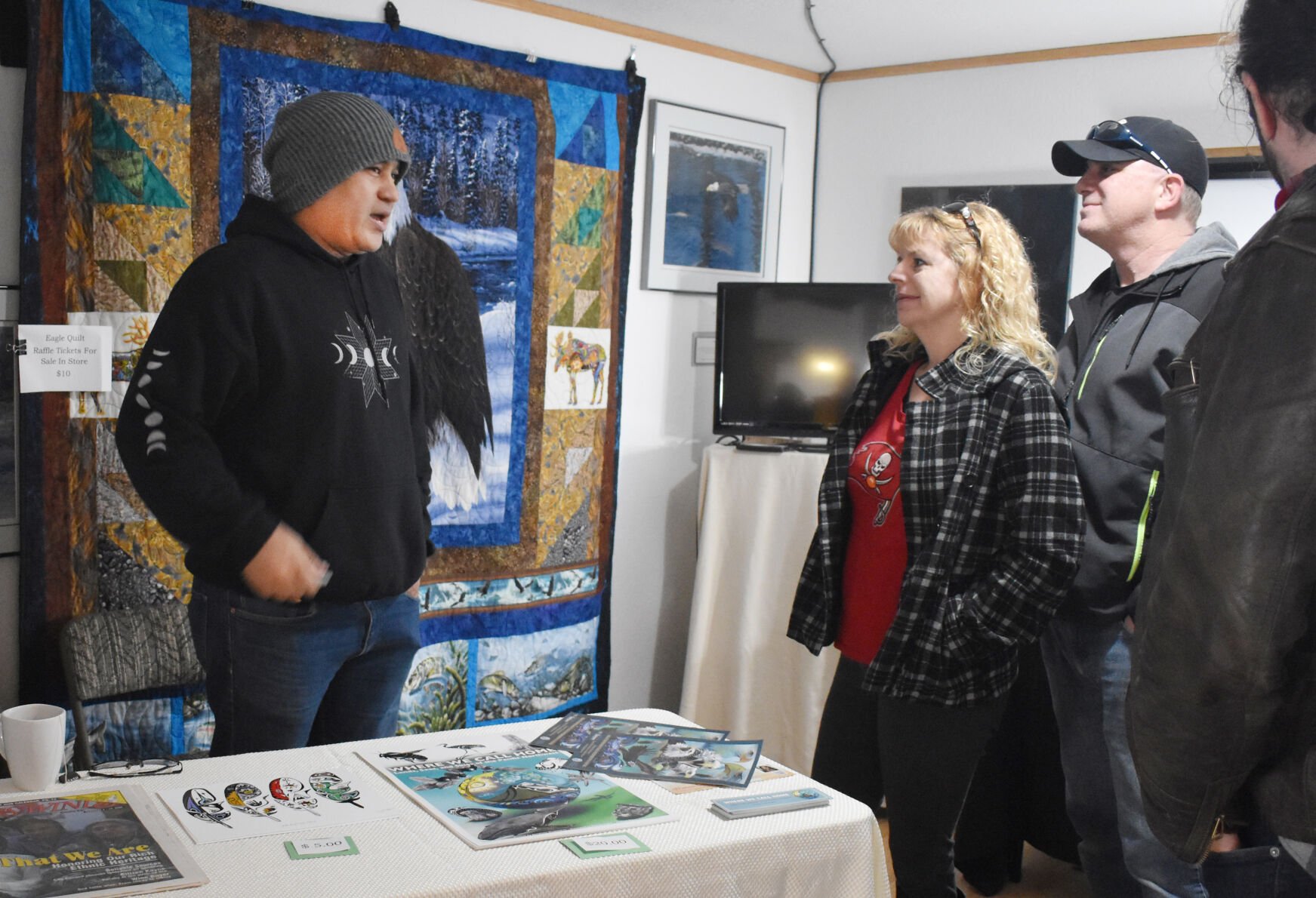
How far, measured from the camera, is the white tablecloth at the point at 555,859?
1.15m

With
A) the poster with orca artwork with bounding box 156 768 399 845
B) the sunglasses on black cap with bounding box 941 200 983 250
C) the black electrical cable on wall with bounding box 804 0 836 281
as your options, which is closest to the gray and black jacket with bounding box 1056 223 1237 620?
the sunglasses on black cap with bounding box 941 200 983 250

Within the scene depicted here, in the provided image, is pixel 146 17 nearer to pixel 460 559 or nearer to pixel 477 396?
pixel 477 396

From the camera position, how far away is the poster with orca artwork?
49.9 inches

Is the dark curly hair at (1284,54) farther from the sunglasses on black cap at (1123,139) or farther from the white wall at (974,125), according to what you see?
the white wall at (974,125)

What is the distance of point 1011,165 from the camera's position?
3809mm

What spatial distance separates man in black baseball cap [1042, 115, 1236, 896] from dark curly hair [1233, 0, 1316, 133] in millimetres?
1058

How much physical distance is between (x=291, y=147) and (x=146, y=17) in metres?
1.11

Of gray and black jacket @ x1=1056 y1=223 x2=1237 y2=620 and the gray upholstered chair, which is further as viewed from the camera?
the gray upholstered chair

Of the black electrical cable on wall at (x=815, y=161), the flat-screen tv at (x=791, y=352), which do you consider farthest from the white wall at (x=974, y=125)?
the flat-screen tv at (x=791, y=352)

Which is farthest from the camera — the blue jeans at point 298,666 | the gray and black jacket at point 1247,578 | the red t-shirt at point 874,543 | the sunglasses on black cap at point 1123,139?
the sunglasses on black cap at point 1123,139

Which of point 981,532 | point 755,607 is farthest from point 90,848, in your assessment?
point 755,607

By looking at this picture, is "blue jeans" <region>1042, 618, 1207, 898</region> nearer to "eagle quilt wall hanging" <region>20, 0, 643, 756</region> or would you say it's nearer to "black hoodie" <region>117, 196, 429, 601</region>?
"black hoodie" <region>117, 196, 429, 601</region>

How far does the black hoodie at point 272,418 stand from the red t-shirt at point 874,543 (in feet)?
2.66

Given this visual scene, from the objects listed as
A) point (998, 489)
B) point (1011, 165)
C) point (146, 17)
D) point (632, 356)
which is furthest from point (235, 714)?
point (1011, 165)
